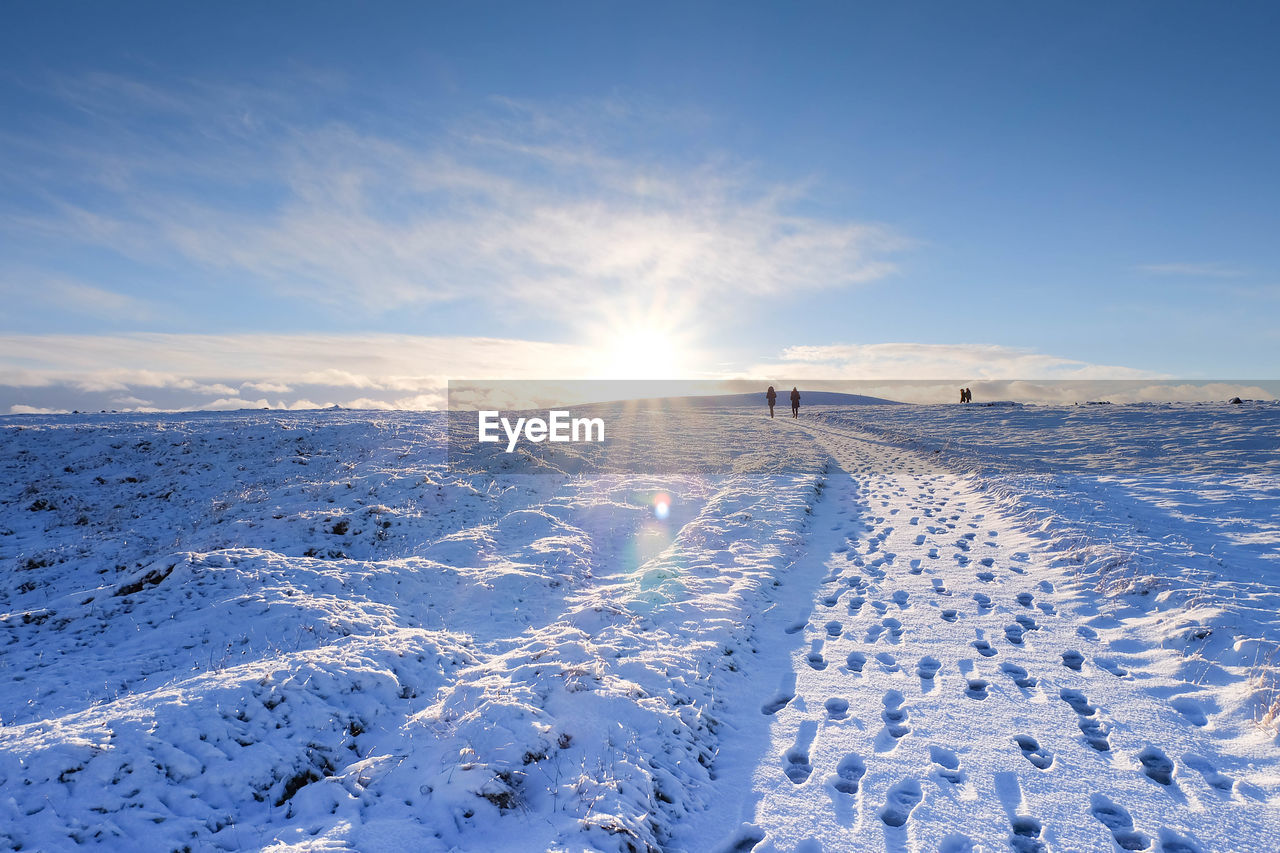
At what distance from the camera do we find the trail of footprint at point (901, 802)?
5.15 metres

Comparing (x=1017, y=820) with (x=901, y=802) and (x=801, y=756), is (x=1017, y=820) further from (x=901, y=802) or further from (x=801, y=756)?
(x=801, y=756)

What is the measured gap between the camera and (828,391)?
11350 centimetres

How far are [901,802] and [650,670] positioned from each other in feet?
Answer: 11.1

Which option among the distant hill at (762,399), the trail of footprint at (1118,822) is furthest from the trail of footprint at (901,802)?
the distant hill at (762,399)

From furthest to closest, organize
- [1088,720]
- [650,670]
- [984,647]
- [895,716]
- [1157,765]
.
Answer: [984,647], [650,670], [895,716], [1088,720], [1157,765]

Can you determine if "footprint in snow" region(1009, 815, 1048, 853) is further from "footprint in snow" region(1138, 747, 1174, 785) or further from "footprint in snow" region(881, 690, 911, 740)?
"footprint in snow" region(1138, 747, 1174, 785)

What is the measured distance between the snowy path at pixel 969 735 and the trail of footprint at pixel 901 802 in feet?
0.05

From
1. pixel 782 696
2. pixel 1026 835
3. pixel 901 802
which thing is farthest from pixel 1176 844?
pixel 782 696

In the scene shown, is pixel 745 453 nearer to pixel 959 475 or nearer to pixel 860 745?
pixel 959 475

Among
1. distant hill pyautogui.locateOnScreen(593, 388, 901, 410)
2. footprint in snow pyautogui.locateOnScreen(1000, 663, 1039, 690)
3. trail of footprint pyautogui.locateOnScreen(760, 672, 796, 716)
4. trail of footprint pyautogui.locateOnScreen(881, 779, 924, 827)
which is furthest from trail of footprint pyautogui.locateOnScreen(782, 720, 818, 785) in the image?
distant hill pyautogui.locateOnScreen(593, 388, 901, 410)

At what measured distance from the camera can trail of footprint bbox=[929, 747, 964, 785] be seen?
5570 millimetres

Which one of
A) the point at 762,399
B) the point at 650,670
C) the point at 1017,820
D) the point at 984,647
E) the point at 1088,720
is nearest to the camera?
the point at 1017,820

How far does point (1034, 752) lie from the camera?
5.84 metres

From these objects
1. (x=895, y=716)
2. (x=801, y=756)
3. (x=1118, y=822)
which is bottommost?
(x=801, y=756)
